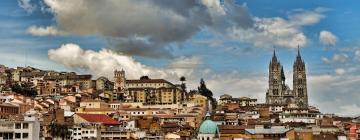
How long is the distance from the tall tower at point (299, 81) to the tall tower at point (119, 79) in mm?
37414

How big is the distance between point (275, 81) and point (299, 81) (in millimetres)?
5033

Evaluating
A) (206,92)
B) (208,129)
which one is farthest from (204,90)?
(208,129)

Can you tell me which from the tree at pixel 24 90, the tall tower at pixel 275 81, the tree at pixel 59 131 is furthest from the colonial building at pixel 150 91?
the tree at pixel 59 131

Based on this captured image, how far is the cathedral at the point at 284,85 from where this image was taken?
13888 cm

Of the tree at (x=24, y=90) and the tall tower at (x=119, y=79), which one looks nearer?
the tree at (x=24, y=90)

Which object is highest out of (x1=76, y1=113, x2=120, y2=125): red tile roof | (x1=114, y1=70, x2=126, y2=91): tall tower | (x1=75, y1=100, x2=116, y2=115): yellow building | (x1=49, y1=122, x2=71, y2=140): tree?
(x1=114, y1=70, x2=126, y2=91): tall tower

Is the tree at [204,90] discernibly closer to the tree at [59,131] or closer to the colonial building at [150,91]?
the colonial building at [150,91]

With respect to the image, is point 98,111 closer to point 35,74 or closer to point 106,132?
point 106,132

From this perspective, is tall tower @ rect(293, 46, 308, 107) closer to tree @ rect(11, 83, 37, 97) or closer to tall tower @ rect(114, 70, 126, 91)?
tall tower @ rect(114, 70, 126, 91)

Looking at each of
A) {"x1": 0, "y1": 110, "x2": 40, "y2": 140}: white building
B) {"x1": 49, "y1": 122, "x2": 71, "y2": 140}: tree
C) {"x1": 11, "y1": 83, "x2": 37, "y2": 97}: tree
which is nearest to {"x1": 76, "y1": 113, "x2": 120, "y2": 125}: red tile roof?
{"x1": 49, "y1": 122, "x2": 71, "y2": 140}: tree

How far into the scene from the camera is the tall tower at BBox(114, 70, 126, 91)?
122500mm

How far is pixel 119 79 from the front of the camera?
124 m

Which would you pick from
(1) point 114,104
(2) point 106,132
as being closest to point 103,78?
(1) point 114,104

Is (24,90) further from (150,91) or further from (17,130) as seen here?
(17,130)
